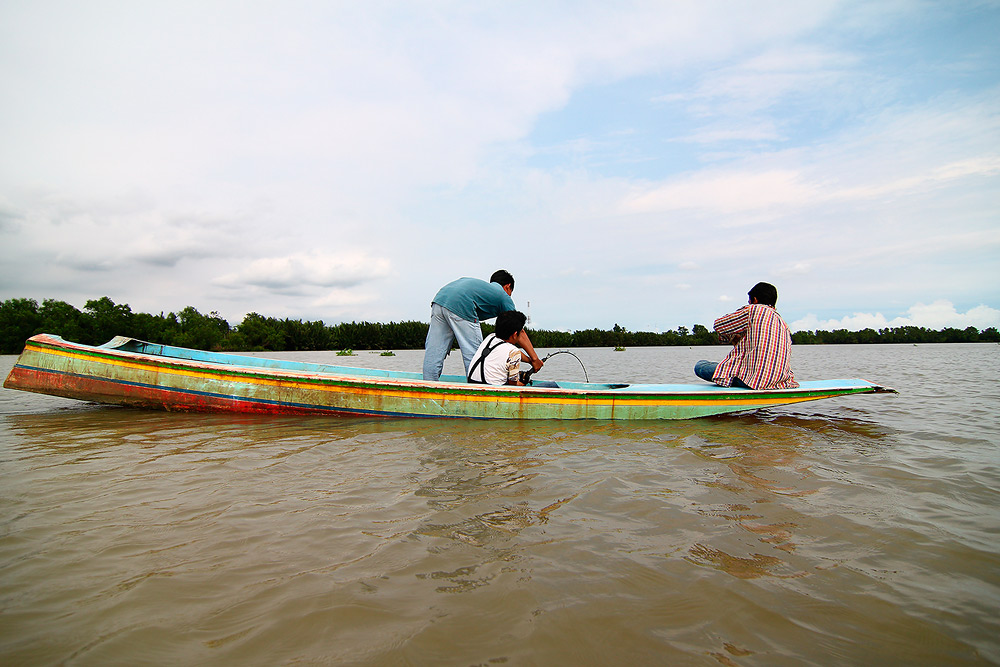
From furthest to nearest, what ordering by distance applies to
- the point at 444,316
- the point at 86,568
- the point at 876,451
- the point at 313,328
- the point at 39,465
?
1. the point at 313,328
2. the point at 444,316
3. the point at 876,451
4. the point at 39,465
5. the point at 86,568

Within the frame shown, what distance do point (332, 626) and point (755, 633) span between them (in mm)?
1380

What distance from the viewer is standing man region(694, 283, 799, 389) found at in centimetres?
570

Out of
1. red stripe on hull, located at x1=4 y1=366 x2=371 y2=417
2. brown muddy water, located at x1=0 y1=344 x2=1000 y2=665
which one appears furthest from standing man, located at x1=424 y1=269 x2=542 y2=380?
brown muddy water, located at x1=0 y1=344 x2=1000 y2=665

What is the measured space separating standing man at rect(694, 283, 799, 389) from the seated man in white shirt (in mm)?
2607

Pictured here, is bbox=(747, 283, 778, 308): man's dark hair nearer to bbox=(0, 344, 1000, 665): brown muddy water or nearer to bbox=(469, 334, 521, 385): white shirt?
bbox=(0, 344, 1000, 665): brown muddy water

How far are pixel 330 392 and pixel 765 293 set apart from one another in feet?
17.6

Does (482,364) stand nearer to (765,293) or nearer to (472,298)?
(472,298)

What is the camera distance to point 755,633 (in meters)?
1.58

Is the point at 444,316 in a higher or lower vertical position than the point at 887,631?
higher

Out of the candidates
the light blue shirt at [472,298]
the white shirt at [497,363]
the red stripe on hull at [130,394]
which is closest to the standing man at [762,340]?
the white shirt at [497,363]

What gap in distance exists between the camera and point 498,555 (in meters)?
2.12

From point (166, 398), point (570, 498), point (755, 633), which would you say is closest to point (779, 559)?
point (755, 633)

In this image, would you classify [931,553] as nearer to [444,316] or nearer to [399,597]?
[399,597]

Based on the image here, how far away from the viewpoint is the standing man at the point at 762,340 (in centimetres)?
570
